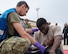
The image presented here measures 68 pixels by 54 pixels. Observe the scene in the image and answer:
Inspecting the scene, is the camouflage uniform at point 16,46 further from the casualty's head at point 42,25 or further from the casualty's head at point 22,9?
the casualty's head at point 42,25

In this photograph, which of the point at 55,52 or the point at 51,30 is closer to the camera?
the point at 55,52

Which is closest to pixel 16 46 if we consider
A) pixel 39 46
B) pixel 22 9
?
pixel 39 46

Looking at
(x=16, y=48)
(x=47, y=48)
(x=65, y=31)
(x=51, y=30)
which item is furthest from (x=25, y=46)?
(x=65, y=31)

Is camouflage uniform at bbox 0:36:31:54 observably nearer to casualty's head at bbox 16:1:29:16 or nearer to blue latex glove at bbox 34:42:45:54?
blue latex glove at bbox 34:42:45:54

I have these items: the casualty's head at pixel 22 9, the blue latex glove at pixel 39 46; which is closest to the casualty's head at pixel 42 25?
the casualty's head at pixel 22 9

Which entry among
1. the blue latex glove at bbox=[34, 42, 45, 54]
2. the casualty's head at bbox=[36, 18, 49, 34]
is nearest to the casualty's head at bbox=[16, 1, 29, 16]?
the casualty's head at bbox=[36, 18, 49, 34]

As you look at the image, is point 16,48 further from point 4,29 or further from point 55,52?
point 55,52

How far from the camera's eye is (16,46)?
2.95m

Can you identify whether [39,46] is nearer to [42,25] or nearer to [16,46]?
[16,46]

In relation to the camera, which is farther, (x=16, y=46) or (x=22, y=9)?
(x=22, y=9)

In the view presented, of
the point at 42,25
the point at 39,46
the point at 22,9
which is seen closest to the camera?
the point at 39,46

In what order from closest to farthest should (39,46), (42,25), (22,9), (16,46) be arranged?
(16,46) → (39,46) → (22,9) → (42,25)

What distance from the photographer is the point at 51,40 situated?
359 centimetres

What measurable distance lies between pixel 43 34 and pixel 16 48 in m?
0.97
